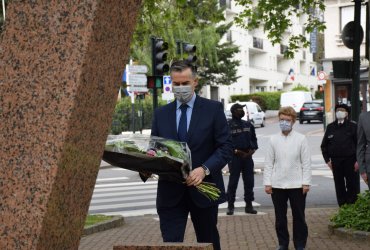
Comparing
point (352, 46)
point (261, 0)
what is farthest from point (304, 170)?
point (261, 0)

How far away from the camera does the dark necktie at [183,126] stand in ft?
21.0

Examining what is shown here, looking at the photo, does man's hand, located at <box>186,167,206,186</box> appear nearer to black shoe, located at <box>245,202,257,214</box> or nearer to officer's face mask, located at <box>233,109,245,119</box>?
black shoe, located at <box>245,202,257,214</box>

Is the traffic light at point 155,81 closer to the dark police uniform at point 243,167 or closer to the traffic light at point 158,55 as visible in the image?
the traffic light at point 158,55

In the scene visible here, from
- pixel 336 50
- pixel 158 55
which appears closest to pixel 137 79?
pixel 158 55

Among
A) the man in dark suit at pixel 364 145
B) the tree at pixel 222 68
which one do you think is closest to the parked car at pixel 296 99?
the tree at pixel 222 68

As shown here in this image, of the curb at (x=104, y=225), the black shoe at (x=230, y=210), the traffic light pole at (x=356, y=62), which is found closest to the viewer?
the curb at (x=104, y=225)

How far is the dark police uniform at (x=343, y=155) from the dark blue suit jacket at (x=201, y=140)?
305 inches

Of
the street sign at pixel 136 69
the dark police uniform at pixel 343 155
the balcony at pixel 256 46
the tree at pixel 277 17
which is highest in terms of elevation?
the balcony at pixel 256 46

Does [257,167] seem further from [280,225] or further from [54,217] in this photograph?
[54,217]

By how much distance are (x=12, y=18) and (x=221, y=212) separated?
1145cm

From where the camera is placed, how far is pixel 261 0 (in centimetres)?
1736

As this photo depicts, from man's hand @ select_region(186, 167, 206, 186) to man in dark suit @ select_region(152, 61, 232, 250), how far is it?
0.77 feet

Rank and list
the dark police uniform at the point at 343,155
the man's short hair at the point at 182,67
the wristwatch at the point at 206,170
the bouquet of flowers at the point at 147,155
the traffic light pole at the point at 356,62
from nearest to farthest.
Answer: the bouquet of flowers at the point at 147,155 → the wristwatch at the point at 206,170 → the man's short hair at the point at 182,67 → the dark police uniform at the point at 343,155 → the traffic light pole at the point at 356,62

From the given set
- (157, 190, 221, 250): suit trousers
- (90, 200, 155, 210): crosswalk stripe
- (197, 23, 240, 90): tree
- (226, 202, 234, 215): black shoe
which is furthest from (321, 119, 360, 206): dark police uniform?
(197, 23, 240, 90): tree
